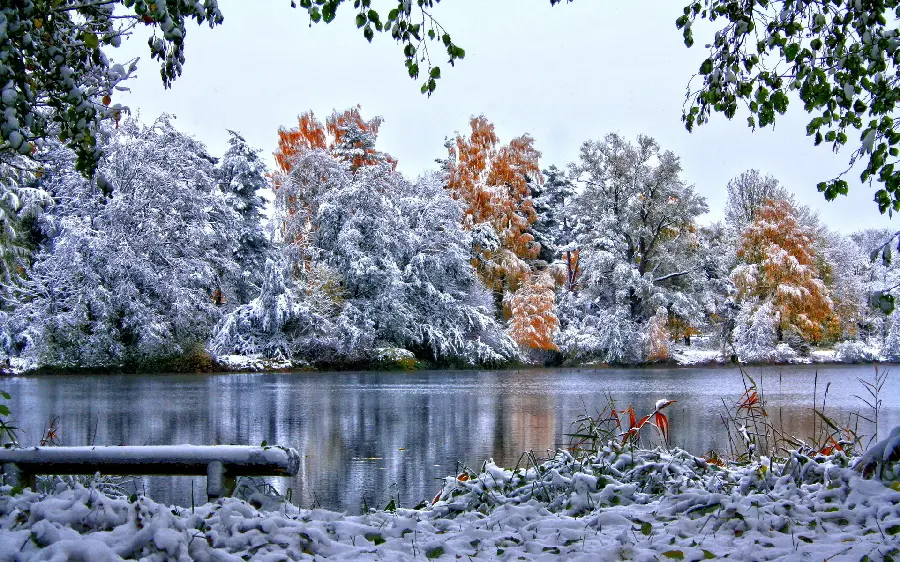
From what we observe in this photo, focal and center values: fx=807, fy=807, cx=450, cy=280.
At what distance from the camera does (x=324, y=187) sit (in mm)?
27875

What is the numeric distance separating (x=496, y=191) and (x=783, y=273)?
10831 millimetres

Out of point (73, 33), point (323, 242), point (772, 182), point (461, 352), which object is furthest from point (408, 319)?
point (73, 33)

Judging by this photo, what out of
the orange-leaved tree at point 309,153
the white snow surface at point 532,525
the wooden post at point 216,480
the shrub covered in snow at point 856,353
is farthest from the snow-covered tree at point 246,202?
the white snow surface at point 532,525

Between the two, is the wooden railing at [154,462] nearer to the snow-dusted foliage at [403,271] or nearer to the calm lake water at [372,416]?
the calm lake water at [372,416]

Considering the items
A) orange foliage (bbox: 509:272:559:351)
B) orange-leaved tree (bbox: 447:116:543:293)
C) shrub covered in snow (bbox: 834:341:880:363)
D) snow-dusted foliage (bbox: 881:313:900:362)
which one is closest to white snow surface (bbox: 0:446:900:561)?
orange foliage (bbox: 509:272:559:351)

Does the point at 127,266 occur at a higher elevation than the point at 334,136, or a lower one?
lower

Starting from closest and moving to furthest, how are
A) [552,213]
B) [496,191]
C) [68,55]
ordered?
[68,55]
[496,191]
[552,213]

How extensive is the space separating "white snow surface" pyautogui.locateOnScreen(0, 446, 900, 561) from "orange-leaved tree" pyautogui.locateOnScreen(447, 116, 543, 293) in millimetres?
26000

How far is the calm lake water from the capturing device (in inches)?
274

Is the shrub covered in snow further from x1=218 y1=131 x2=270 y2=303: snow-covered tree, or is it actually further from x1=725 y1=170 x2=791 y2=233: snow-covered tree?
x1=218 y1=131 x2=270 y2=303: snow-covered tree

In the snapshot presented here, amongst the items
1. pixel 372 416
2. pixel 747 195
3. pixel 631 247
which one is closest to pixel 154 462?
pixel 372 416

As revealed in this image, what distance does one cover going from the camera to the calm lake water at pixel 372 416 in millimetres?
6961

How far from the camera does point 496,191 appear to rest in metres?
30.8

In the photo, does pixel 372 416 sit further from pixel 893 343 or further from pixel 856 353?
pixel 893 343
